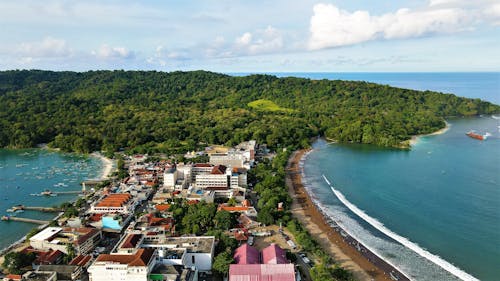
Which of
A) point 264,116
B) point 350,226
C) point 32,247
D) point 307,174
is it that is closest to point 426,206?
point 350,226

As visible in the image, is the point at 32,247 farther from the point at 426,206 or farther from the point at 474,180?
the point at 474,180

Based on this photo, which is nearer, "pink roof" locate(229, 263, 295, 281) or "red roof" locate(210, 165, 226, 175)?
"pink roof" locate(229, 263, 295, 281)

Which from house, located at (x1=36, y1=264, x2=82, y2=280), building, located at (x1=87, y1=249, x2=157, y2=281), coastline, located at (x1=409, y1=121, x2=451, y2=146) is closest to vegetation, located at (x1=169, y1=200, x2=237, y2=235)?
building, located at (x1=87, y1=249, x2=157, y2=281)

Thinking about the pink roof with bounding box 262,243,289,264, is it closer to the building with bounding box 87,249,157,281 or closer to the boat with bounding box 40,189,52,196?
the building with bounding box 87,249,157,281

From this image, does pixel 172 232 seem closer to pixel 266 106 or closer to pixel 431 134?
pixel 431 134

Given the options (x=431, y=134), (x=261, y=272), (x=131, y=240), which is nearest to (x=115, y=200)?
(x=131, y=240)

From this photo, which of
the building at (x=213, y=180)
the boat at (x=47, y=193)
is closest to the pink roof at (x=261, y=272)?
the building at (x=213, y=180)
